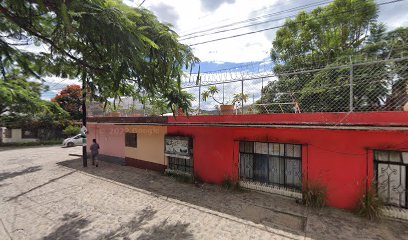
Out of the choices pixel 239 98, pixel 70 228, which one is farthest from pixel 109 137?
pixel 239 98

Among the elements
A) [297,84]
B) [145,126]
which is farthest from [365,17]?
[145,126]

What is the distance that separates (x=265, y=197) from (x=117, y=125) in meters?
9.01

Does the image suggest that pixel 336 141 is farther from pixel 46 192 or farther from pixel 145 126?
pixel 46 192

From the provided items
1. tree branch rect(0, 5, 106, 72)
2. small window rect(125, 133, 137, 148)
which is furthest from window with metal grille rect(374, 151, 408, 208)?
small window rect(125, 133, 137, 148)

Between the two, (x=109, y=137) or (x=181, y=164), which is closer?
(x=181, y=164)

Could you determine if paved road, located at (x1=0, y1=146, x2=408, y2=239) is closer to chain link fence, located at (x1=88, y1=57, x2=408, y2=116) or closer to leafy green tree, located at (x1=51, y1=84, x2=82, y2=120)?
chain link fence, located at (x1=88, y1=57, x2=408, y2=116)

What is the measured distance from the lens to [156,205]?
6805 mm

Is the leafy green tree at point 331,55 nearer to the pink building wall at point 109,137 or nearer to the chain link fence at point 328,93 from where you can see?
the chain link fence at point 328,93

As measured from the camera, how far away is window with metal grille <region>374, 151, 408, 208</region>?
5.35 meters

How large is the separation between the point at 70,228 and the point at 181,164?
4.83m

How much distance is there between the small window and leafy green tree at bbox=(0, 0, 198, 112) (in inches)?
198

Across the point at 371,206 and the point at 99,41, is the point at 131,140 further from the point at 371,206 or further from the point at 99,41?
the point at 371,206

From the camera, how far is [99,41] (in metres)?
3.89

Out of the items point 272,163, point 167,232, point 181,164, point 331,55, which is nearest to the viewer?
point 167,232
